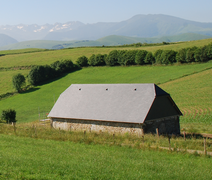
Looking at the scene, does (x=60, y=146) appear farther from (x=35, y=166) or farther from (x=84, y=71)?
(x=84, y=71)

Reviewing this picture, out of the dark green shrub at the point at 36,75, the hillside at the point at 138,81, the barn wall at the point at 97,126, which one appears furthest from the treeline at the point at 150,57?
the barn wall at the point at 97,126

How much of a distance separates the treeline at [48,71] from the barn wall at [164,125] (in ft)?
195

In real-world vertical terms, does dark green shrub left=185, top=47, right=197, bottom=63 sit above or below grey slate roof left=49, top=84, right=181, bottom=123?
above

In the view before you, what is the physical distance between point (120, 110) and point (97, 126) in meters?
3.23

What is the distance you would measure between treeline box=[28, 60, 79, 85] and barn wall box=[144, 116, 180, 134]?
59442 mm

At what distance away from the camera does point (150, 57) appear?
79625 millimetres

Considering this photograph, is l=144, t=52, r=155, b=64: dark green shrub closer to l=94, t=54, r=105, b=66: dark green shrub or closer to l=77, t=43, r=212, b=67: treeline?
l=77, t=43, r=212, b=67: treeline

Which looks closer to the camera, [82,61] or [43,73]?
[43,73]

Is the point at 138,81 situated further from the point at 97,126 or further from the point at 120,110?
the point at 120,110

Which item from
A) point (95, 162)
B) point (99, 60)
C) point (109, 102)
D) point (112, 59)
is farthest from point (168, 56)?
point (95, 162)

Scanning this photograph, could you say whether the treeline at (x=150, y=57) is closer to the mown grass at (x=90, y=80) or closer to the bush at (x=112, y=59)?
the bush at (x=112, y=59)

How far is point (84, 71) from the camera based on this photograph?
86.1 metres

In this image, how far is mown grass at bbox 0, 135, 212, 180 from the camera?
12.2m

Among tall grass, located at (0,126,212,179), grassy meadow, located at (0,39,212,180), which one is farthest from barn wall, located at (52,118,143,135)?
tall grass, located at (0,126,212,179)
